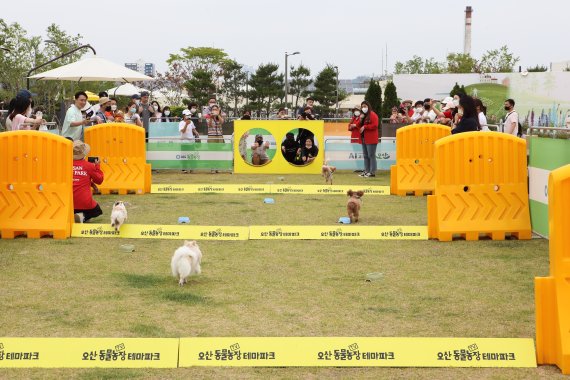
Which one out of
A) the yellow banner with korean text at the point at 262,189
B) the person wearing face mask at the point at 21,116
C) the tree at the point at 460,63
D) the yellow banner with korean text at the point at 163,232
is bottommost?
the yellow banner with korean text at the point at 262,189

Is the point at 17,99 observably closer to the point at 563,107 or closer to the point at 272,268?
the point at 272,268

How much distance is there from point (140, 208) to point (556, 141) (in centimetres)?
720

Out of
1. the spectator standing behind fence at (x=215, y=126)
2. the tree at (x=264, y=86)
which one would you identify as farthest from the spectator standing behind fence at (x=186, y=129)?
the tree at (x=264, y=86)

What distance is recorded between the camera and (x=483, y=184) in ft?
38.7

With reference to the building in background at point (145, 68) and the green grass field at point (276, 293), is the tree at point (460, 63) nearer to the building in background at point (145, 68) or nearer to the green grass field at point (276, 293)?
the building in background at point (145, 68)

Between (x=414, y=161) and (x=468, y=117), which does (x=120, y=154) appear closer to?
(x=414, y=161)

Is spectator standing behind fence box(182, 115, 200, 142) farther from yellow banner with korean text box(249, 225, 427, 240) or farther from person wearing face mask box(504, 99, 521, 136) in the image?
yellow banner with korean text box(249, 225, 427, 240)

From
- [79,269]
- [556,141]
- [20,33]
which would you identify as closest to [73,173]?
[79,269]

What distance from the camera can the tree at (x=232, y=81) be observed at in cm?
Answer: 7512

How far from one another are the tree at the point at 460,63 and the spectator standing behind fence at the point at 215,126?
190ft

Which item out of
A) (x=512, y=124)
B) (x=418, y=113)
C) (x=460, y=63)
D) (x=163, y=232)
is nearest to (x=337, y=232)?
(x=163, y=232)

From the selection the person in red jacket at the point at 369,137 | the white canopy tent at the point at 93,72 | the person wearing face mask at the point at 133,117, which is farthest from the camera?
the white canopy tent at the point at 93,72

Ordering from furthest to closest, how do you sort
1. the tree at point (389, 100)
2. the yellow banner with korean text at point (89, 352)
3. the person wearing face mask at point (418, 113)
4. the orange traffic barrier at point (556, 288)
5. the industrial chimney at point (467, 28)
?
the industrial chimney at point (467, 28) < the tree at point (389, 100) < the person wearing face mask at point (418, 113) < the orange traffic barrier at point (556, 288) < the yellow banner with korean text at point (89, 352)

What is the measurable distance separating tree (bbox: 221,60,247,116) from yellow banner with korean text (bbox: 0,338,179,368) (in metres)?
69.0
